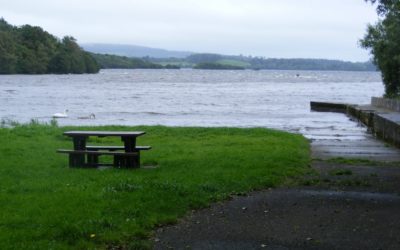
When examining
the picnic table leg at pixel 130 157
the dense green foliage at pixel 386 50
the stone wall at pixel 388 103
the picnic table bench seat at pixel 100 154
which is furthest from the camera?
the dense green foliage at pixel 386 50

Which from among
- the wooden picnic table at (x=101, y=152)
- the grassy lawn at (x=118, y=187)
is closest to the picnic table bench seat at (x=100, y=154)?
the wooden picnic table at (x=101, y=152)

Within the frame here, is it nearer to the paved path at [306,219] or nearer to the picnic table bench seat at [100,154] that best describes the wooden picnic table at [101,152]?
the picnic table bench seat at [100,154]

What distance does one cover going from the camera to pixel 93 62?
17750cm

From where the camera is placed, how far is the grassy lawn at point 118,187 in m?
7.12

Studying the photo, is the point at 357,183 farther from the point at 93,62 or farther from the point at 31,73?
the point at 93,62

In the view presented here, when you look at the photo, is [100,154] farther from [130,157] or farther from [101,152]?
[130,157]

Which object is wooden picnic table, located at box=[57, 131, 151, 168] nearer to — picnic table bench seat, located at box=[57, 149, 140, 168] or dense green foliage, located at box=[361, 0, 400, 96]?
picnic table bench seat, located at box=[57, 149, 140, 168]

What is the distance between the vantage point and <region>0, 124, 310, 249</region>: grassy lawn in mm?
7125

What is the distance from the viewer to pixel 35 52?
144750mm

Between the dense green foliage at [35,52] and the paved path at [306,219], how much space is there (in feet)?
412

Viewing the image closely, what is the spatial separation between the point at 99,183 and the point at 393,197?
4.69 metres

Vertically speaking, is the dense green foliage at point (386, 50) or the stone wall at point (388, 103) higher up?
the dense green foliage at point (386, 50)

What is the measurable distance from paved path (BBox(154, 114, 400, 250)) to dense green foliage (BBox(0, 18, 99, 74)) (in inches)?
4945

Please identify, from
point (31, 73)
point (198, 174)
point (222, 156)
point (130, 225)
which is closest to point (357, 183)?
point (198, 174)
